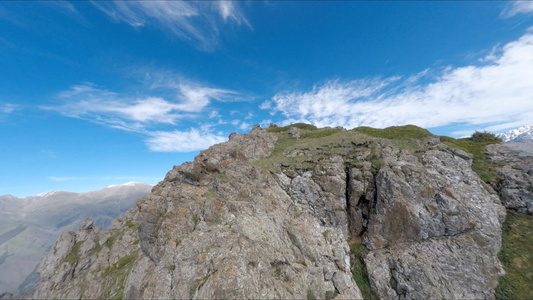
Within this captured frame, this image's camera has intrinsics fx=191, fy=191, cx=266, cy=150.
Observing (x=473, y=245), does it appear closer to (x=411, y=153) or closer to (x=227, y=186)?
(x=411, y=153)

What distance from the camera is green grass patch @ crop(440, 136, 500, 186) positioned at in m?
26.6

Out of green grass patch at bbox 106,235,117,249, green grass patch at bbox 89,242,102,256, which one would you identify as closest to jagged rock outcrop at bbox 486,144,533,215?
green grass patch at bbox 106,235,117,249

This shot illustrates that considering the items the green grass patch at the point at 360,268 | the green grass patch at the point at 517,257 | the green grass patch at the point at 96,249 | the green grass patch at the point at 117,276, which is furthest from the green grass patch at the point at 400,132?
the green grass patch at the point at 96,249

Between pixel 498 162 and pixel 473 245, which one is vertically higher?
pixel 498 162

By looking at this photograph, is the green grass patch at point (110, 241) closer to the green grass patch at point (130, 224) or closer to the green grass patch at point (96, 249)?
the green grass patch at point (96, 249)

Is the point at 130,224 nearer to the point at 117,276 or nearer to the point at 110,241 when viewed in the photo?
the point at 110,241

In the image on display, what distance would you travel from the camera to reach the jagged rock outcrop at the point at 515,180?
23578mm

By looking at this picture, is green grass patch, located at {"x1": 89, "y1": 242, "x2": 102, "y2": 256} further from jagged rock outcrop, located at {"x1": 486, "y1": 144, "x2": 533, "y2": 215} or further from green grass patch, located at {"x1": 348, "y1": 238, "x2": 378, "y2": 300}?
jagged rock outcrop, located at {"x1": 486, "y1": 144, "x2": 533, "y2": 215}

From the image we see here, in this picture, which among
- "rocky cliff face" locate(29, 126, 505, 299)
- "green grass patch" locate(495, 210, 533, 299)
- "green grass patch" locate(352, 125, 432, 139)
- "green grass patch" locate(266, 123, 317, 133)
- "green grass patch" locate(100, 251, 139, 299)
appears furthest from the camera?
"green grass patch" locate(266, 123, 317, 133)

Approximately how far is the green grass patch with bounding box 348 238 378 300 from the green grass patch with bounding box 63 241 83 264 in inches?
2331

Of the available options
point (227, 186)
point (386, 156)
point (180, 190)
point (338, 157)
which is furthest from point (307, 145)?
point (180, 190)

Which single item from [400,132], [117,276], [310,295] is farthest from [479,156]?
[117,276]

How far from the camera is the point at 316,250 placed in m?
21.8

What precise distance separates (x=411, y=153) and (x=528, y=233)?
13944mm
